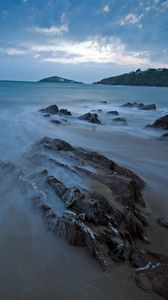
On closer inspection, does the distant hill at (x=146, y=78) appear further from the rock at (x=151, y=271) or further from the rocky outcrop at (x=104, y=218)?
the rock at (x=151, y=271)

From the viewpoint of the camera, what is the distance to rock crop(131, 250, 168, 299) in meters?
3.23

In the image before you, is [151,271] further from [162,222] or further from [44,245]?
[44,245]

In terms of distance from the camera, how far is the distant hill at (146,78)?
13719cm

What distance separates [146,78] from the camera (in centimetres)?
14412

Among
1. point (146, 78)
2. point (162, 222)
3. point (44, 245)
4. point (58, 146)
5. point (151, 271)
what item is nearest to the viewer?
point (151, 271)

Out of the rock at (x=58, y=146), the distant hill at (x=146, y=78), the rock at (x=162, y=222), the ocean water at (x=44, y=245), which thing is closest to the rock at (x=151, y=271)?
the ocean water at (x=44, y=245)

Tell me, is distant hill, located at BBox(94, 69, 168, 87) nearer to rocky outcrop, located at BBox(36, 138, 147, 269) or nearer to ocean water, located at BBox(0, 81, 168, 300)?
ocean water, located at BBox(0, 81, 168, 300)

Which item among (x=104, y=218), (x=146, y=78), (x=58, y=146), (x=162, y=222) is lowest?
(x=146, y=78)

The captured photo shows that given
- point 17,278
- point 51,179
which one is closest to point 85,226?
point 17,278

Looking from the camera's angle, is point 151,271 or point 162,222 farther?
point 162,222

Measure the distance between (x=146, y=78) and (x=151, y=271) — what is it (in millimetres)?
150706

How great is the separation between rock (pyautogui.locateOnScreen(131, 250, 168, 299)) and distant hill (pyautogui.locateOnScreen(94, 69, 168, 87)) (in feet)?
456

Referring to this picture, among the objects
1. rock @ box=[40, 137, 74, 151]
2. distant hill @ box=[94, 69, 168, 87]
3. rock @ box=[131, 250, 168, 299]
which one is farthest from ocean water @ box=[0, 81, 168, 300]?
distant hill @ box=[94, 69, 168, 87]

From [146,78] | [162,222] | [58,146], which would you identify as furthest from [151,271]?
[146,78]
